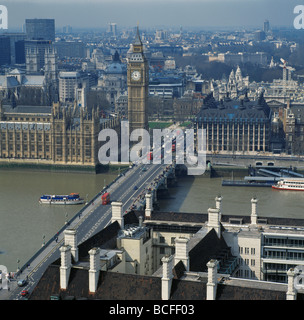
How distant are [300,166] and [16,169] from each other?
43.0 feet

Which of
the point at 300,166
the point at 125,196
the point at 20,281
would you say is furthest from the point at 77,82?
the point at 20,281

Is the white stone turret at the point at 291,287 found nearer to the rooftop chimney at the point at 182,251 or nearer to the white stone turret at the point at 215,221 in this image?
the rooftop chimney at the point at 182,251

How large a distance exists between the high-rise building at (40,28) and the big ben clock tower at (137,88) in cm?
5116

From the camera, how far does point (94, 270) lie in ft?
38.5

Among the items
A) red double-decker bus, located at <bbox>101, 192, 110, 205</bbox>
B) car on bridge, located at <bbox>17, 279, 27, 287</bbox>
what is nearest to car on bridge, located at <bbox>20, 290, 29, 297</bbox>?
car on bridge, located at <bbox>17, 279, 27, 287</bbox>

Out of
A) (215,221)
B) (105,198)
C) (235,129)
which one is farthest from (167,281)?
(235,129)

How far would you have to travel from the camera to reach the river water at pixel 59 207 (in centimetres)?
2167

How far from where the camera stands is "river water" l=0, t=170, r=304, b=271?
71.1ft

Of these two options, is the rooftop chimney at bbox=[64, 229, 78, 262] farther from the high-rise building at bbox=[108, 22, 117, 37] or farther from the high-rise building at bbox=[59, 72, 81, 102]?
the high-rise building at bbox=[108, 22, 117, 37]

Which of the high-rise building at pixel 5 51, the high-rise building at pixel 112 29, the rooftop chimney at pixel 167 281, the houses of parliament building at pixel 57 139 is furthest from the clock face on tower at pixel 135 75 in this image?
the high-rise building at pixel 112 29

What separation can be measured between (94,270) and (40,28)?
87.0m

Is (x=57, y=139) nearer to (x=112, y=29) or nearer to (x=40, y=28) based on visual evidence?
(x=40, y=28)

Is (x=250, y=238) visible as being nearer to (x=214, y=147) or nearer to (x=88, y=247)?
(x=88, y=247)

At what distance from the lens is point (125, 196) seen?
2695 cm
